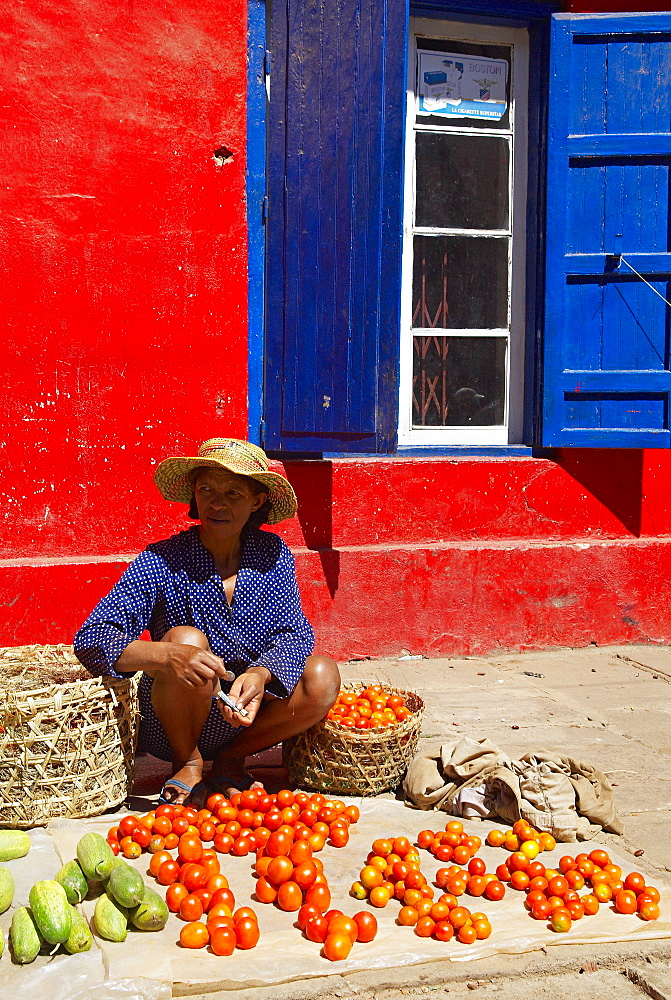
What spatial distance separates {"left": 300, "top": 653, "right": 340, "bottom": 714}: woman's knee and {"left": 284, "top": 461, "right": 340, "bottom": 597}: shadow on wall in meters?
1.73

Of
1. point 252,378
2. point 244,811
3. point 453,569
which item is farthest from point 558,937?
point 252,378

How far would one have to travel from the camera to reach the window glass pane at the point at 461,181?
18.9 ft

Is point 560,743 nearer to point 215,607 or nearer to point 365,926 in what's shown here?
point 215,607

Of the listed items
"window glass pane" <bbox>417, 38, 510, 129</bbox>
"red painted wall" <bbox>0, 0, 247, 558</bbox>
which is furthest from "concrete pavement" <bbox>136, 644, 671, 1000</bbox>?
"window glass pane" <bbox>417, 38, 510, 129</bbox>

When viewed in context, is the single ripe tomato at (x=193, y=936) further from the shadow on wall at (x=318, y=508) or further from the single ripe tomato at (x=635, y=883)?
the shadow on wall at (x=318, y=508)

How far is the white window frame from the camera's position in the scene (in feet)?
18.7

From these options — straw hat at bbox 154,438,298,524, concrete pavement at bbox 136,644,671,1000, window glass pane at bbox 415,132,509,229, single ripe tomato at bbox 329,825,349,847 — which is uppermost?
window glass pane at bbox 415,132,509,229

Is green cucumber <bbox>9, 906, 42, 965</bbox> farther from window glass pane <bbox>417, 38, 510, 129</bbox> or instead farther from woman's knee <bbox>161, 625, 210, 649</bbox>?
window glass pane <bbox>417, 38, 510, 129</bbox>

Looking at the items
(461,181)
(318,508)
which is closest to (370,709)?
(318,508)

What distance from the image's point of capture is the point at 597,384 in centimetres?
554

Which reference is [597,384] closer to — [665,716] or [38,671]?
[665,716]

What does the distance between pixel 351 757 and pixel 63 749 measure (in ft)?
3.19

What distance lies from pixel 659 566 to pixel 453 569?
1.22 m

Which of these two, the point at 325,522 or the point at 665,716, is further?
the point at 325,522
